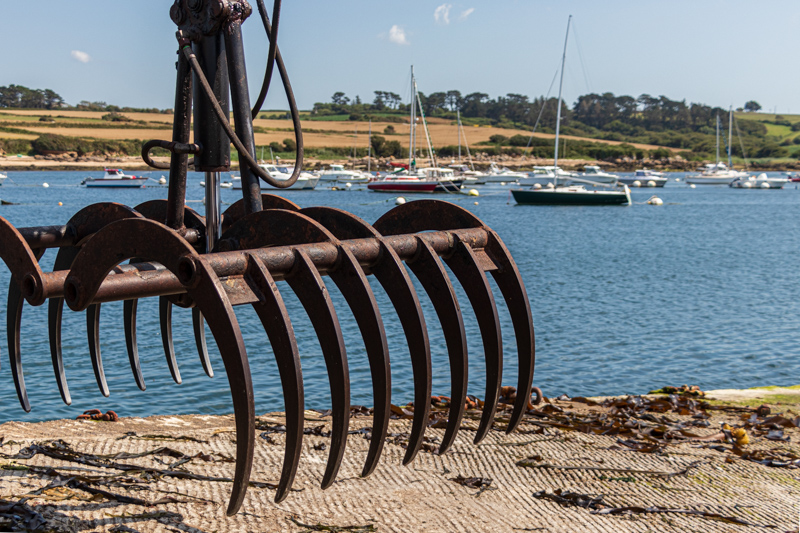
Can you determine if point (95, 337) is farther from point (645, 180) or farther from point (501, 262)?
point (645, 180)

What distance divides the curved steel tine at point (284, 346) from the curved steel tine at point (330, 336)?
14 cm

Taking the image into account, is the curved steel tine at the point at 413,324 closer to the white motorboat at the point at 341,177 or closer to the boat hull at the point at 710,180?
the white motorboat at the point at 341,177

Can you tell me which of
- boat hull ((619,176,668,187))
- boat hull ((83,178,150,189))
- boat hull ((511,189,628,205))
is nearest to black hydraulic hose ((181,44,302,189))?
boat hull ((511,189,628,205))

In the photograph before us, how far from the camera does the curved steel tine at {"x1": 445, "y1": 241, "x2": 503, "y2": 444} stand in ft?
11.8

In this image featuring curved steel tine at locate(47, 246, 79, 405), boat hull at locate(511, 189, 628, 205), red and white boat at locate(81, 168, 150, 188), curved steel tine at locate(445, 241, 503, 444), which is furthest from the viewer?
red and white boat at locate(81, 168, 150, 188)

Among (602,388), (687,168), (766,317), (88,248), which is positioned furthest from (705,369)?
(687,168)

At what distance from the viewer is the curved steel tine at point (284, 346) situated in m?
2.77

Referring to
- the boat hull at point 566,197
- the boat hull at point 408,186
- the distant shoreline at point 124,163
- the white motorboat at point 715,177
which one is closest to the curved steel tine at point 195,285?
the boat hull at point 566,197

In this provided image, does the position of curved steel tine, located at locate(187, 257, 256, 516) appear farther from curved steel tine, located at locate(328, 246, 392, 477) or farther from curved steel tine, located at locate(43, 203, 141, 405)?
curved steel tine, located at locate(43, 203, 141, 405)

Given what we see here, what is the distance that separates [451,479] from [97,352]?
2036 millimetres

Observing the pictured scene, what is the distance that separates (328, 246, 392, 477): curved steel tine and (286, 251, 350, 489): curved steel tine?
0.45 ft

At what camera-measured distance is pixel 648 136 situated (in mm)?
138250

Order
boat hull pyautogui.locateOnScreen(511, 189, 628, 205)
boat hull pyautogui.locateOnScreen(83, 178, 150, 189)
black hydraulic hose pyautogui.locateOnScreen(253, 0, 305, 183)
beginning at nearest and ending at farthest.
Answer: black hydraulic hose pyautogui.locateOnScreen(253, 0, 305, 183)
boat hull pyautogui.locateOnScreen(511, 189, 628, 205)
boat hull pyautogui.locateOnScreen(83, 178, 150, 189)

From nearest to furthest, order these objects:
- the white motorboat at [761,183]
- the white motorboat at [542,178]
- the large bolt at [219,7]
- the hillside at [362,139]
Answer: the large bolt at [219,7], the white motorboat at [542,178], the white motorboat at [761,183], the hillside at [362,139]
